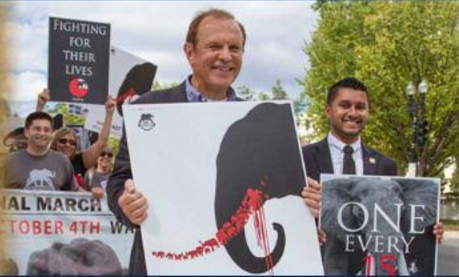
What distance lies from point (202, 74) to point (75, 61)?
3.79 metres

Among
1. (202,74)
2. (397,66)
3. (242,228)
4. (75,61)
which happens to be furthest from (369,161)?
(397,66)

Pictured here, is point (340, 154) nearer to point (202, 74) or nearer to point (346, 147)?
point (346, 147)

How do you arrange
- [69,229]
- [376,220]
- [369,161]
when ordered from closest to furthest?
[376,220] → [369,161] → [69,229]

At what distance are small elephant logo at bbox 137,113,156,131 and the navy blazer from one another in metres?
0.95

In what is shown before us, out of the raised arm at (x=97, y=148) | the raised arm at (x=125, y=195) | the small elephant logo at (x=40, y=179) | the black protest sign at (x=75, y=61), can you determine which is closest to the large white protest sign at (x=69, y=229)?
the small elephant logo at (x=40, y=179)

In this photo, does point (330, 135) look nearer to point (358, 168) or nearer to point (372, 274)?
point (358, 168)

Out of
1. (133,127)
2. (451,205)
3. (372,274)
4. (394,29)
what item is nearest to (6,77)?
(133,127)

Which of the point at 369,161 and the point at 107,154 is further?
the point at 107,154

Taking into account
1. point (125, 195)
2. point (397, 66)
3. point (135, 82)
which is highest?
point (397, 66)

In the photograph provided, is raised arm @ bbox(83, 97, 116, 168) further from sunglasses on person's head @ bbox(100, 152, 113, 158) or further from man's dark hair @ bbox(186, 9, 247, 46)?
man's dark hair @ bbox(186, 9, 247, 46)

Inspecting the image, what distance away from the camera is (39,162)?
4598mm

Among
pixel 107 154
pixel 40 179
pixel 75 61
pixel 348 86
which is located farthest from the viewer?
pixel 75 61

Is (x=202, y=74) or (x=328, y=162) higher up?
(x=202, y=74)

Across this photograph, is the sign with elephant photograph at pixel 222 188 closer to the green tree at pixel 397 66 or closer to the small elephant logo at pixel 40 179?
the small elephant logo at pixel 40 179
